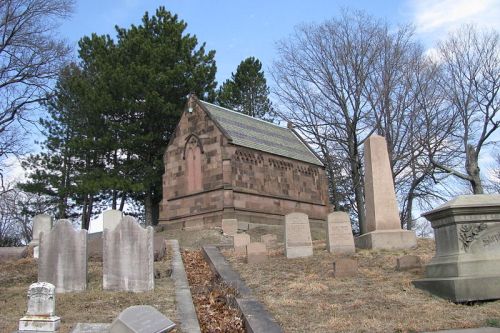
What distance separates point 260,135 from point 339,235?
16.8 m

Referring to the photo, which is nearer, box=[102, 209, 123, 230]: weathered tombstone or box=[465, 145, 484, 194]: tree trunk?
box=[102, 209, 123, 230]: weathered tombstone

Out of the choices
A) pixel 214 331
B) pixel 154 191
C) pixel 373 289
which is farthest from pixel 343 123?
pixel 214 331

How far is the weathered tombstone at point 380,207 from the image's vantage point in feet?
46.3

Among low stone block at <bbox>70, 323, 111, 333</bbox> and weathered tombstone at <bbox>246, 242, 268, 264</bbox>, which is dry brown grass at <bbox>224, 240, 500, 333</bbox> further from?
low stone block at <bbox>70, 323, 111, 333</bbox>

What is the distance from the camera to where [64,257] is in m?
10.2

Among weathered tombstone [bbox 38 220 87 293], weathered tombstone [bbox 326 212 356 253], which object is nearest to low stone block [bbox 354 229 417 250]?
weathered tombstone [bbox 326 212 356 253]

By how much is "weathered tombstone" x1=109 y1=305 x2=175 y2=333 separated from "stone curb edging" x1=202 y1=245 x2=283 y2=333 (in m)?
1.22

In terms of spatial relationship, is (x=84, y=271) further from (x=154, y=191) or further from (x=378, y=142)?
(x=154, y=191)

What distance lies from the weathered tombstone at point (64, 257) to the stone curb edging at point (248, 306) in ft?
8.90

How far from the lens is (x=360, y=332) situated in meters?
6.63

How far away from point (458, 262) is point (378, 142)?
7.04 meters

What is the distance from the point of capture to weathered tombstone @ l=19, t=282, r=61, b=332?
6.69 meters

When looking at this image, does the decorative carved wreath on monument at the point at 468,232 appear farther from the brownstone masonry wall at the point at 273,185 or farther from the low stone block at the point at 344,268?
the brownstone masonry wall at the point at 273,185

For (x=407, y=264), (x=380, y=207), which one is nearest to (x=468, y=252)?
(x=407, y=264)
